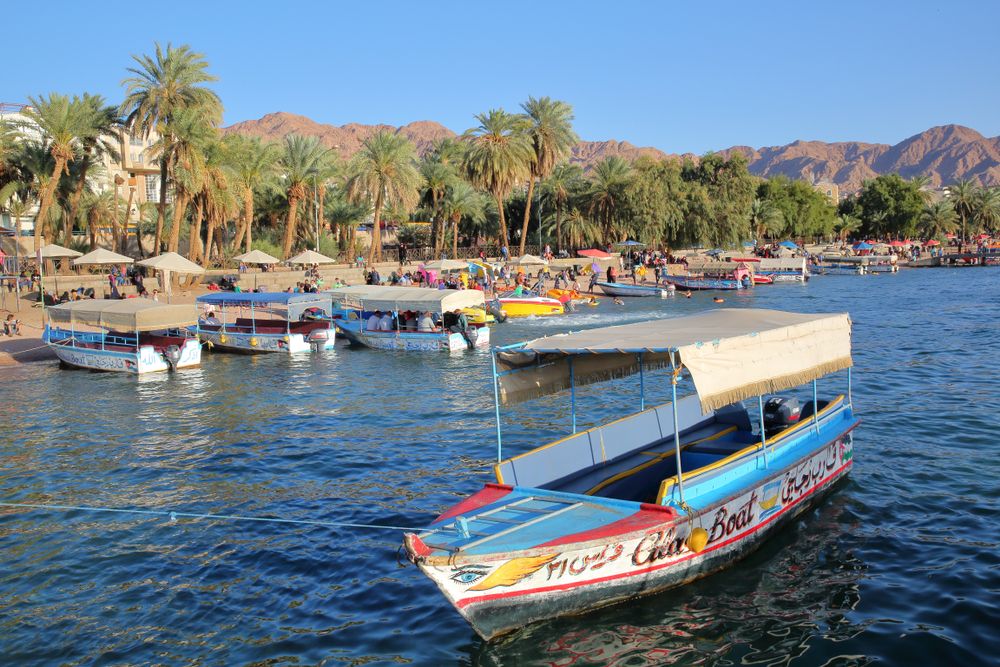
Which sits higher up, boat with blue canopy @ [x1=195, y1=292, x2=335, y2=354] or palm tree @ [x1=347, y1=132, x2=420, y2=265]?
palm tree @ [x1=347, y1=132, x2=420, y2=265]

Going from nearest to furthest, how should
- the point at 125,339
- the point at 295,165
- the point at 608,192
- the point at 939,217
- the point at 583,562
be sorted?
1. the point at 583,562
2. the point at 125,339
3. the point at 295,165
4. the point at 608,192
5. the point at 939,217

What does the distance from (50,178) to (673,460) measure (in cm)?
4479

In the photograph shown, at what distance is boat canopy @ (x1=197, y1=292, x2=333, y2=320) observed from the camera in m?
33.4

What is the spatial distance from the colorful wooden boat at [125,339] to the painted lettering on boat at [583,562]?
21.7 metres

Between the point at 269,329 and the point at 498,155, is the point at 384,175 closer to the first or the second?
the point at 498,155

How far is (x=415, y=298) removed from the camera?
108 ft

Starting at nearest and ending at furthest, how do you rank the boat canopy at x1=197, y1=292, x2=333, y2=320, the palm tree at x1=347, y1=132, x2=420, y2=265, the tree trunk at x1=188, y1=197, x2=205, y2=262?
the boat canopy at x1=197, y1=292, x2=333, y2=320 → the tree trunk at x1=188, y1=197, x2=205, y2=262 → the palm tree at x1=347, y1=132, x2=420, y2=265

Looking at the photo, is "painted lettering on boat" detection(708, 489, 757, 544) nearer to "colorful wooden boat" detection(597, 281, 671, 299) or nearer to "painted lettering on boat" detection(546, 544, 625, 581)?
"painted lettering on boat" detection(546, 544, 625, 581)

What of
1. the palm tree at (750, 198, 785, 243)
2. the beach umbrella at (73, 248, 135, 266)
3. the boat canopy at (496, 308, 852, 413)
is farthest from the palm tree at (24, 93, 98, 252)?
the palm tree at (750, 198, 785, 243)

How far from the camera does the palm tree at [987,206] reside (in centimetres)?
11738

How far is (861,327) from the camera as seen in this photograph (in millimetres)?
38781

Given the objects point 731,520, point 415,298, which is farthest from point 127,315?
point 731,520

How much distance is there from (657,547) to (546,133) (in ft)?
209

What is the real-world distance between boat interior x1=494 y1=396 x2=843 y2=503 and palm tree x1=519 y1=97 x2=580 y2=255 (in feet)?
185
